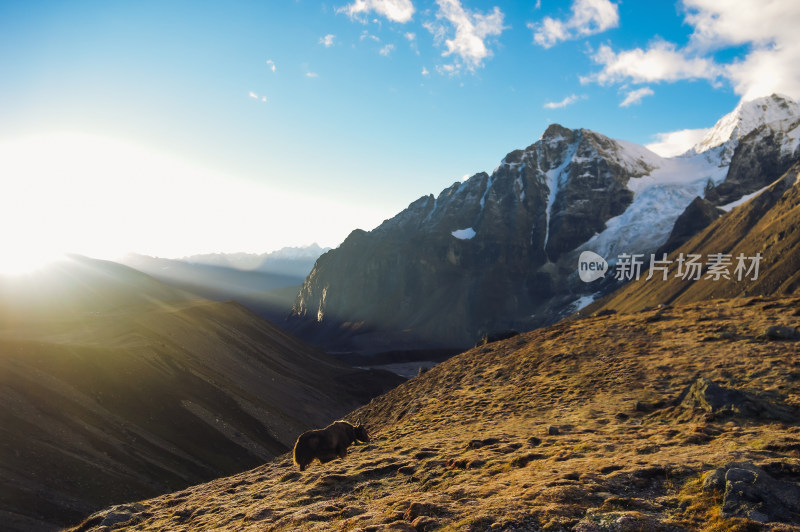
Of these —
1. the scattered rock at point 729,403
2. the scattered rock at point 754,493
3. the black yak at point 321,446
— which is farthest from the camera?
the black yak at point 321,446

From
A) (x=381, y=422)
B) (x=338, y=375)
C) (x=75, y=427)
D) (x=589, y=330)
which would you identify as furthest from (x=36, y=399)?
(x=338, y=375)

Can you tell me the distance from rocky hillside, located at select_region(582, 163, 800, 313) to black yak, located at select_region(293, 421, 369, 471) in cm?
14578

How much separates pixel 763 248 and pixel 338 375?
15055cm

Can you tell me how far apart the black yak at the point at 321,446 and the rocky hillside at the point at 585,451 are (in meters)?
0.58

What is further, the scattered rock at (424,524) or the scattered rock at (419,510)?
the scattered rock at (419,510)

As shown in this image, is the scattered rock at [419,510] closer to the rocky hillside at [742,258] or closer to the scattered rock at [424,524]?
the scattered rock at [424,524]

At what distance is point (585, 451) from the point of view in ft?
54.5

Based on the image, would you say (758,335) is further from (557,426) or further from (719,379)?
(557,426)

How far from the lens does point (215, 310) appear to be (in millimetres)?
117312

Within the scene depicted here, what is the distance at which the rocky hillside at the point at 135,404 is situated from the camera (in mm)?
38375

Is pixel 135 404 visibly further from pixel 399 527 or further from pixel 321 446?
pixel 399 527

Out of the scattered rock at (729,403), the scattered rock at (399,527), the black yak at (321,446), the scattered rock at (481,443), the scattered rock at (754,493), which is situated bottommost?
the black yak at (321,446)

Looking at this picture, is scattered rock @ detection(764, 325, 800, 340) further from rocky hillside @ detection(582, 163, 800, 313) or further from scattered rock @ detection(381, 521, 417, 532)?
rocky hillside @ detection(582, 163, 800, 313)

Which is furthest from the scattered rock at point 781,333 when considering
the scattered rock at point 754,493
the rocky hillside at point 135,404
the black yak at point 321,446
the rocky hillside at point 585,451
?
the rocky hillside at point 135,404
